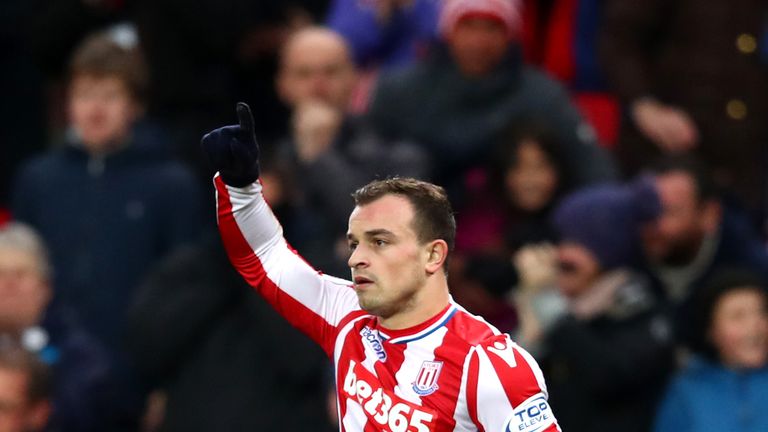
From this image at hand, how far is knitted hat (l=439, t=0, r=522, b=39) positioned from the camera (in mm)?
8484

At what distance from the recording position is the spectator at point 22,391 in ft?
22.9

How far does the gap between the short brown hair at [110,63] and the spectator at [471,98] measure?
4.11 ft

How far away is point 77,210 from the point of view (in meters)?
8.46

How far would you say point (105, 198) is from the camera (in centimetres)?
847

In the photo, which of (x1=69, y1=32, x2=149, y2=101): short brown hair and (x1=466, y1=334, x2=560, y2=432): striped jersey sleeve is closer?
(x1=466, y1=334, x2=560, y2=432): striped jersey sleeve

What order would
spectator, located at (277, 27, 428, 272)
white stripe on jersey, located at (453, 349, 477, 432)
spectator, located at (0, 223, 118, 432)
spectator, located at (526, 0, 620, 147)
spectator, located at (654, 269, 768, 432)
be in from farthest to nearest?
spectator, located at (526, 0, 620, 147)
spectator, located at (277, 27, 428, 272)
spectator, located at (0, 223, 118, 432)
spectator, located at (654, 269, 768, 432)
white stripe on jersey, located at (453, 349, 477, 432)

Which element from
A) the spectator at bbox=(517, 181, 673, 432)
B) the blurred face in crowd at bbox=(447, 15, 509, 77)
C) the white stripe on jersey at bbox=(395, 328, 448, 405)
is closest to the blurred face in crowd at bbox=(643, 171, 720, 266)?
the spectator at bbox=(517, 181, 673, 432)

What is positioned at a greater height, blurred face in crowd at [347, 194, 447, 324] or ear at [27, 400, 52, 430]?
blurred face in crowd at [347, 194, 447, 324]

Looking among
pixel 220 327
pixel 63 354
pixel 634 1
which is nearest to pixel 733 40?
pixel 634 1

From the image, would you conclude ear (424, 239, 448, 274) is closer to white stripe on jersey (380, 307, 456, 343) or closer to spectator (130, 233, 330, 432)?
white stripe on jersey (380, 307, 456, 343)

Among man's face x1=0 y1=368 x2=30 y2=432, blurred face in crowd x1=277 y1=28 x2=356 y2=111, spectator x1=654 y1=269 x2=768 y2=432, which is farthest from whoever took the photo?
blurred face in crowd x1=277 y1=28 x2=356 y2=111

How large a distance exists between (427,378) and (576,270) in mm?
2643

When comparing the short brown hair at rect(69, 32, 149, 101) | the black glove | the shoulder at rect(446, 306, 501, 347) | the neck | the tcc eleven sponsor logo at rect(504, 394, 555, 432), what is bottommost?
the short brown hair at rect(69, 32, 149, 101)

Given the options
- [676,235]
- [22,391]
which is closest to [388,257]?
[22,391]
